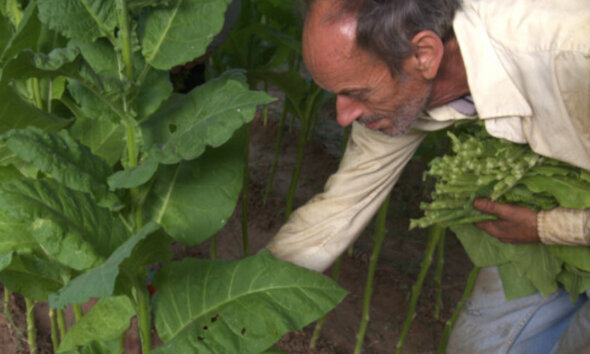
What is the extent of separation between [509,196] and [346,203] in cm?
43

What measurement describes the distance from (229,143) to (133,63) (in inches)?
11.0

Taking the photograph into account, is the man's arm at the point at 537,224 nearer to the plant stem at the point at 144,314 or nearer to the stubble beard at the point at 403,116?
the stubble beard at the point at 403,116

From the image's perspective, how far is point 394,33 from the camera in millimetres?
1360

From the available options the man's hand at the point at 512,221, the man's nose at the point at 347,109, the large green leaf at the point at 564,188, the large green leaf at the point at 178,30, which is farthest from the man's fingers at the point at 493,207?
the large green leaf at the point at 178,30

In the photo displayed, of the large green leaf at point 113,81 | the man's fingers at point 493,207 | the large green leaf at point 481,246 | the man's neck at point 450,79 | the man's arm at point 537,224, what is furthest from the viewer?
the large green leaf at point 481,246

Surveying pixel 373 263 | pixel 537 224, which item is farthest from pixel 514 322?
pixel 537 224

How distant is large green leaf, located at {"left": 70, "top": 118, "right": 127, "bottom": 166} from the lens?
4.66ft

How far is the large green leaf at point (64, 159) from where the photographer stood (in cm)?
101

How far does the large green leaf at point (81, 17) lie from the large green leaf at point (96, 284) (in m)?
0.39

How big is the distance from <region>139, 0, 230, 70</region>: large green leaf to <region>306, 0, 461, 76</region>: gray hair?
32cm

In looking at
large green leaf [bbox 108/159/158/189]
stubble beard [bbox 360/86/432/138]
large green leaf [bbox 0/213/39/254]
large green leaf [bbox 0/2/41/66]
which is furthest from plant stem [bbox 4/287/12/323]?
stubble beard [bbox 360/86/432/138]

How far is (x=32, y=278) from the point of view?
140cm

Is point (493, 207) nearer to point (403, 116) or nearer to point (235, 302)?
point (403, 116)

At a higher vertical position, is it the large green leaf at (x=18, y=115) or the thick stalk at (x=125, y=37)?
the thick stalk at (x=125, y=37)
